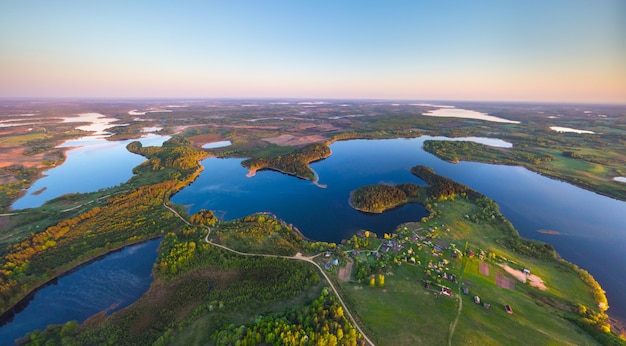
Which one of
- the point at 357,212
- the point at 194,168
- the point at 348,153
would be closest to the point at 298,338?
the point at 357,212

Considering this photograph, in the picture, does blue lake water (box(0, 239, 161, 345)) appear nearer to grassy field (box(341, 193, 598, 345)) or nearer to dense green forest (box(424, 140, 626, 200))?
grassy field (box(341, 193, 598, 345))

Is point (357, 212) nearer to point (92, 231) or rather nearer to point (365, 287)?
point (365, 287)

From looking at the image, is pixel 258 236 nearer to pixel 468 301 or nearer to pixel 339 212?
pixel 339 212

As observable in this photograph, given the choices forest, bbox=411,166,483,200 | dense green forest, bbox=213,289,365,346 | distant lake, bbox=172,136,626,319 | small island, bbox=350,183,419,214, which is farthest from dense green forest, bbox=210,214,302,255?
forest, bbox=411,166,483,200

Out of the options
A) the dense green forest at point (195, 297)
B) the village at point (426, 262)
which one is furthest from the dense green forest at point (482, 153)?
the dense green forest at point (195, 297)

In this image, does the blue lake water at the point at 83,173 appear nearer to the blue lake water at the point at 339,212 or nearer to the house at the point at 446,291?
the blue lake water at the point at 339,212

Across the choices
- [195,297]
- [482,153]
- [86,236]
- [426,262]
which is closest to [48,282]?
[86,236]
